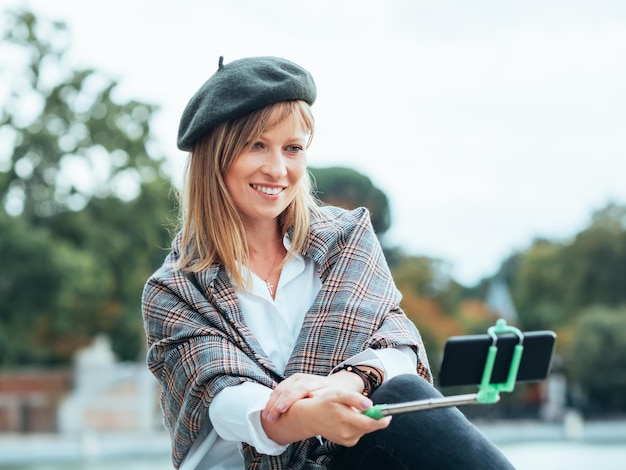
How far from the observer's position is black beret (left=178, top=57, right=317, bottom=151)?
1.76 meters

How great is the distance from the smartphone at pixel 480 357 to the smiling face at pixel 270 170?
528 mm

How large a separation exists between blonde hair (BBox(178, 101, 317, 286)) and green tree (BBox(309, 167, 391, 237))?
28.3 ft

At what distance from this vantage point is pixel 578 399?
3059 cm

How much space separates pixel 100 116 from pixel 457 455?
1854cm

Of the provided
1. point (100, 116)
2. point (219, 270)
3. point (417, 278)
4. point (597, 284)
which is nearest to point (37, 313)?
point (100, 116)

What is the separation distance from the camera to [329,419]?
4.86 ft

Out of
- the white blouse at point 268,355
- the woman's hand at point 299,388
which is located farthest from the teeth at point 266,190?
the woman's hand at point 299,388

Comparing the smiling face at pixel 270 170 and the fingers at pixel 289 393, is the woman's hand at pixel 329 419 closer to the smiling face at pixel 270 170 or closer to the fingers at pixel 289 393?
the fingers at pixel 289 393

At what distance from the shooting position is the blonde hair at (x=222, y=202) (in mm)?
1784

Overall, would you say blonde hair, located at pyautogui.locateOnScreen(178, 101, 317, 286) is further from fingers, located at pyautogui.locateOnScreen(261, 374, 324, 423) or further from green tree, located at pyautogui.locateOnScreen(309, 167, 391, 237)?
green tree, located at pyautogui.locateOnScreen(309, 167, 391, 237)

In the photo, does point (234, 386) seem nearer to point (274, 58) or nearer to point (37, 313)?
point (274, 58)

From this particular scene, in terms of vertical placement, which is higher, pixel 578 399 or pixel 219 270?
pixel 219 270

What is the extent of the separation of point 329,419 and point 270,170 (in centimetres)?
49

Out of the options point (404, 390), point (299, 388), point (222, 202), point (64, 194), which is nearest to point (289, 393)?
point (299, 388)
